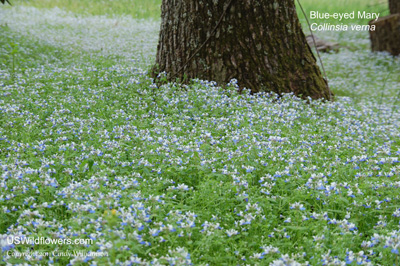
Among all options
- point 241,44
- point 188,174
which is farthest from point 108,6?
point 188,174

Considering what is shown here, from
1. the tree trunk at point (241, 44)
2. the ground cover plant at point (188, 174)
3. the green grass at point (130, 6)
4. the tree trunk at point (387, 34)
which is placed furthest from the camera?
the green grass at point (130, 6)

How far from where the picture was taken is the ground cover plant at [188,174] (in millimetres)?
2855

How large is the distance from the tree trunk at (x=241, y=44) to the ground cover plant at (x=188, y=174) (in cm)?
36

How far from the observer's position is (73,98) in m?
5.96

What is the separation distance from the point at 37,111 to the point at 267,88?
11.4 feet

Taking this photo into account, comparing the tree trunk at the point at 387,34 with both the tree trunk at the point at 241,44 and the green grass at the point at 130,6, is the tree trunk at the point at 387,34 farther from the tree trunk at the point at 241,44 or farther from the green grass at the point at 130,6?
the tree trunk at the point at 241,44

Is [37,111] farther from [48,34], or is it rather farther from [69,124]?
[48,34]

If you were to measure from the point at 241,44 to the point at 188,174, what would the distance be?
9.91 feet

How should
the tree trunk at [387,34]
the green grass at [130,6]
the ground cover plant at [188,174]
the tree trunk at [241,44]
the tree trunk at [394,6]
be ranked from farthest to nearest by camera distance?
the green grass at [130,6], the tree trunk at [394,6], the tree trunk at [387,34], the tree trunk at [241,44], the ground cover plant at [188,174]

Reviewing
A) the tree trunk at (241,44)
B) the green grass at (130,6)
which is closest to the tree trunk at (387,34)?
the green grass at (130,6)

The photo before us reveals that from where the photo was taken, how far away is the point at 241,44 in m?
6.21

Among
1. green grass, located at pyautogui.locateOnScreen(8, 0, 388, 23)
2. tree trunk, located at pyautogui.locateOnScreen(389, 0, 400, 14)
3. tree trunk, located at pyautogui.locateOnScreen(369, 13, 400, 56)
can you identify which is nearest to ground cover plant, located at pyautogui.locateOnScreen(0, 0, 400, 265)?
tree trunk, located at pyautogui.locateOnScreen(369, 13, 400, 56)

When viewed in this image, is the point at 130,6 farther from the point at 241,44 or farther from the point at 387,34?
the point at 241,44

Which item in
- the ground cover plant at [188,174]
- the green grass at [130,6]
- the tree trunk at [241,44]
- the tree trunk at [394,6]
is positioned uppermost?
the green grass at [130,6]
